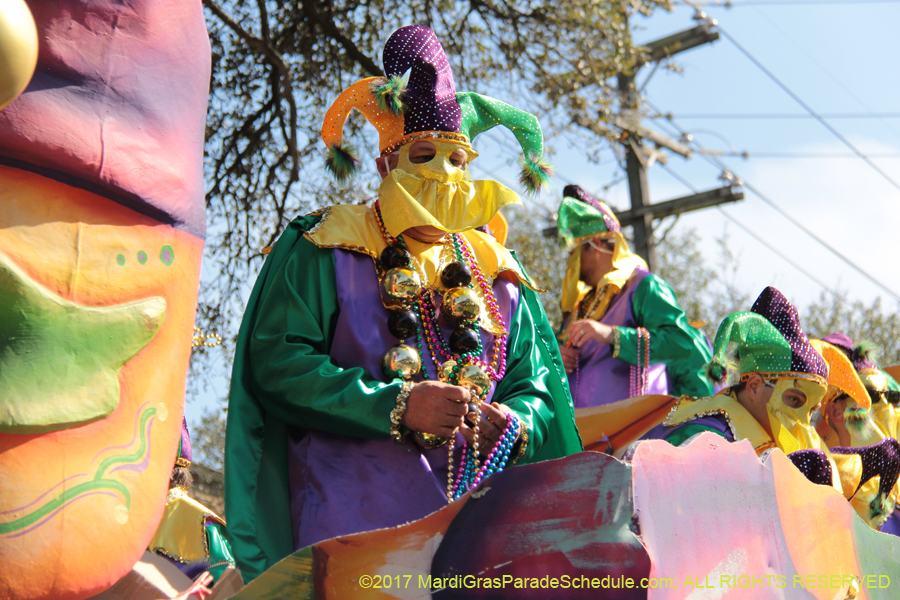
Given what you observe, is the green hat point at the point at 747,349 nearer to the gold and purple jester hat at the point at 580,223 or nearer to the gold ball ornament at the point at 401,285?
the gold and purple jester hat at the point at 580,223

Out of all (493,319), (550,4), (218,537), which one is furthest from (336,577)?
(550,4)

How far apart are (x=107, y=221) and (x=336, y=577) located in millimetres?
803

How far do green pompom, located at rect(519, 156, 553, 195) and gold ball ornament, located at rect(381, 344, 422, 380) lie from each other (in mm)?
817

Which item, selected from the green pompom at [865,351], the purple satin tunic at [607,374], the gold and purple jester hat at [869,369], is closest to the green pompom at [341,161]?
the purple satin tunic at [607,374]

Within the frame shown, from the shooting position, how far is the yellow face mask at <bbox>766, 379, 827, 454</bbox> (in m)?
3.98

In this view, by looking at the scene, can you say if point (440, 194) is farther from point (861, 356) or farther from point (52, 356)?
point (861, 356)

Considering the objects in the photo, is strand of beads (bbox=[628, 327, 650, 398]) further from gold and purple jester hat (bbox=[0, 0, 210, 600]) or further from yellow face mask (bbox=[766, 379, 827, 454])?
gold and purple jester hat (bbox=[0, 0, 210, 600])

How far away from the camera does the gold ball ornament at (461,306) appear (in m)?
2.79

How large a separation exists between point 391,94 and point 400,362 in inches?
31.6

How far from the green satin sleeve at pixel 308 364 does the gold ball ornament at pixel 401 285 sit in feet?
0.48

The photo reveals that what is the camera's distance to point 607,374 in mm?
5141

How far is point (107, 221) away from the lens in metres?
1.96

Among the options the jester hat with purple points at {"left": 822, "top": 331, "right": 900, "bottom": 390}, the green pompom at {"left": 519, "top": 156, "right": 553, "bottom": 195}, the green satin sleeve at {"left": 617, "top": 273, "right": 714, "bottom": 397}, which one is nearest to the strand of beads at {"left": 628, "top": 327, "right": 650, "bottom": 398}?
the green satin sleeve at {"left": 617, "top": 273, "right": 714, "bottom": 397}

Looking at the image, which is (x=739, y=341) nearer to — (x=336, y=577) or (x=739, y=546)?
(x=739, y=546)
